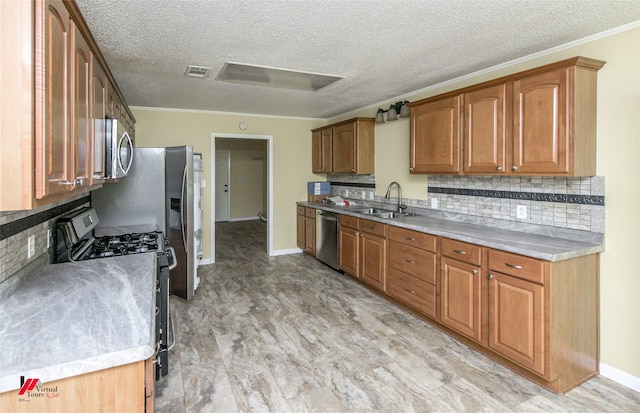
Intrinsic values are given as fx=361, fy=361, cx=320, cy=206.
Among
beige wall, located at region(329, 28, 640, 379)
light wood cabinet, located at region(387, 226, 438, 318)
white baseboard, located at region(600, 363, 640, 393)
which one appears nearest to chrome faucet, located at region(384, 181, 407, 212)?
light wood cabinet, located at region(387, 226, 438, 318)

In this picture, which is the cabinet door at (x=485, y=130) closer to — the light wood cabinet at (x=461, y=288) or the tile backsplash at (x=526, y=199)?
the tile backsplash at (x=526, y=199)

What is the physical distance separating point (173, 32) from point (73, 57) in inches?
43.3

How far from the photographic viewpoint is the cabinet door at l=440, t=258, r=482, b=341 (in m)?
2.71

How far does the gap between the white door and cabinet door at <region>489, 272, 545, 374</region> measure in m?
8.77

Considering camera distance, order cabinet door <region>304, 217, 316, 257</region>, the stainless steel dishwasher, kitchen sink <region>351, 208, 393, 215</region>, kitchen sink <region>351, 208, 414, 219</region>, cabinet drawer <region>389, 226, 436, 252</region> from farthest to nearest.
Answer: cabinet door <region>304, 217, 316, 257</region>
the stainless steel dishwasher
kitchen sink <region>351, 208, 393, 215</region>
kitchen sink <region>351, 208, 414, 219</region>
cabinet drawer <region>389, 226, 436, 252</region>

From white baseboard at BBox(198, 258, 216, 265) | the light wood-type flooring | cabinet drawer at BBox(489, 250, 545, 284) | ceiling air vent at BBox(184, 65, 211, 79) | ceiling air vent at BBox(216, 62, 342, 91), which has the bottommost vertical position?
the light wood-type flooring

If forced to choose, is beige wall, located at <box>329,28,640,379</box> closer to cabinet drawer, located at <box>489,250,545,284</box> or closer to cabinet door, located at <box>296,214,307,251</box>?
cabinet drawer, located at <box>489,250,545,284</box>

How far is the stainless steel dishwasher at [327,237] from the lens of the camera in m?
4.86

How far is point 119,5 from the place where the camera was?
2041 mm

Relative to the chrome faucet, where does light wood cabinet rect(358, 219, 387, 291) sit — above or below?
below

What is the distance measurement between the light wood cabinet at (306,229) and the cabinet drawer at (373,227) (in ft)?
4.55

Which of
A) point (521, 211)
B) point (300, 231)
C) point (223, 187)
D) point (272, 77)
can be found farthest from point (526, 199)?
point (223, 187)

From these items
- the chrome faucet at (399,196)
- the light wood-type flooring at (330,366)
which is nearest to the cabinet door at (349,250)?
the light wood-type flooring at (330,366)

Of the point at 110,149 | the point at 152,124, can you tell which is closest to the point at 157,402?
the point at 110,149
